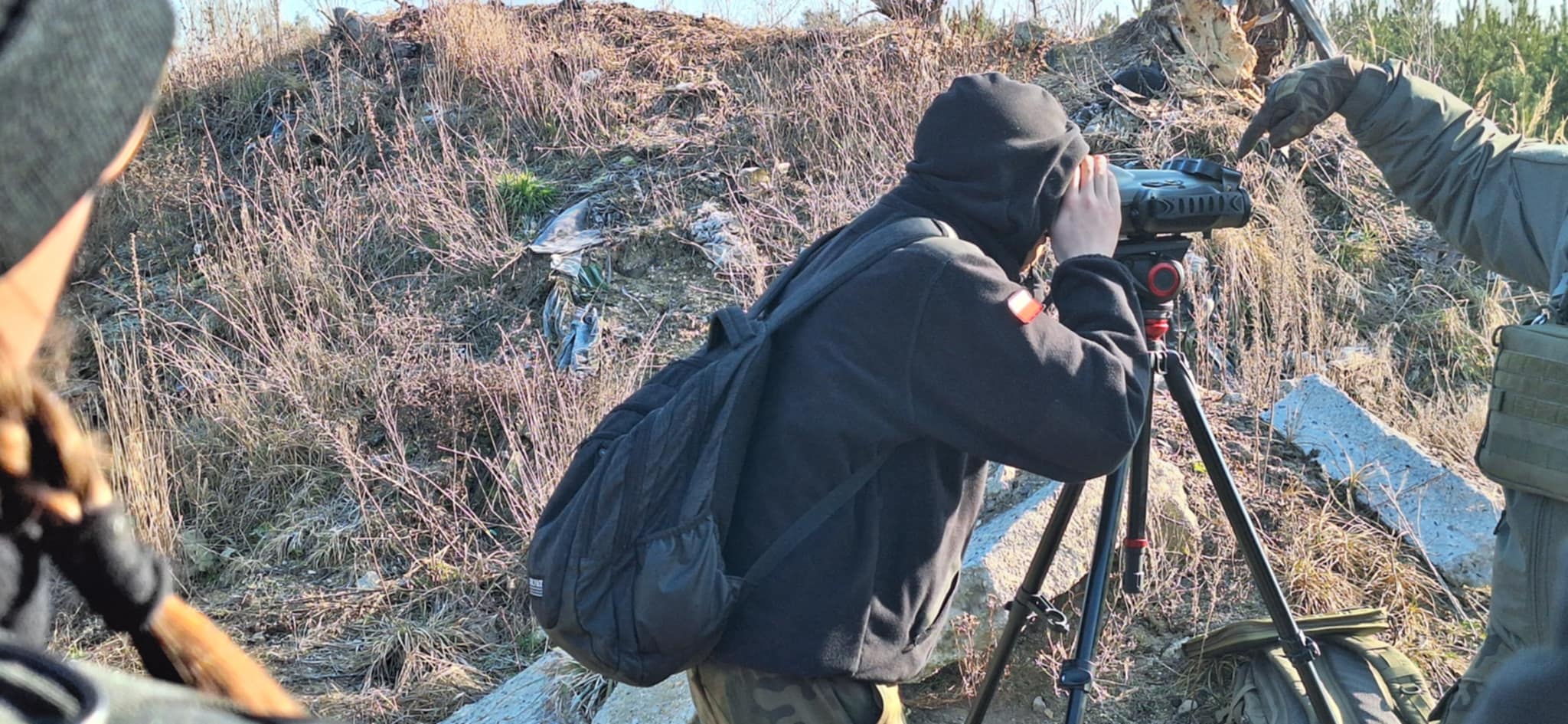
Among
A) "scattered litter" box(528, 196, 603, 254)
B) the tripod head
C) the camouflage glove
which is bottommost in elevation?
"scattered litter" box(528, 196, 603, 254)

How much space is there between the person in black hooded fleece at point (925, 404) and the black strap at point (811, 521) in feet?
0.04

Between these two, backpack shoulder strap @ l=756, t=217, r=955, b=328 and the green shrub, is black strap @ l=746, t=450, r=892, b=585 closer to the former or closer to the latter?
backpack shoulder strap @ l=756, t=217, r=955, b=328

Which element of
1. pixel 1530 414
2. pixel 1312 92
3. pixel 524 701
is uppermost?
pixel 1312 92

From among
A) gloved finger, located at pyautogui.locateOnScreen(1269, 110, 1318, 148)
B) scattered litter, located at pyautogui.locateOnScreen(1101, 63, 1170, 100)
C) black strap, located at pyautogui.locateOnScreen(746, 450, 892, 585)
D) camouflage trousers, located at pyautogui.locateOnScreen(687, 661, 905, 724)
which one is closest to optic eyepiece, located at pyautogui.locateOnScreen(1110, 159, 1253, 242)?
gloved finger, located at pyautogui.locateOnScreen(1269, 110, 1318, 148)

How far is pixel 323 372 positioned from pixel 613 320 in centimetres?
126

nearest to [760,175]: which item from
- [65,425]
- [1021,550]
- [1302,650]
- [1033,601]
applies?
[1021,550]

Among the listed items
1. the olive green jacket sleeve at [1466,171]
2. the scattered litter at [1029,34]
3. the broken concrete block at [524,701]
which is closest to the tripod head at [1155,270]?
the olive green jacket sleeve at [1466,171]

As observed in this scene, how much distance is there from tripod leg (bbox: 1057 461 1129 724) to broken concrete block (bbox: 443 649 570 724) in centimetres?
145

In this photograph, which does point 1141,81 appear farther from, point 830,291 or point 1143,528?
point 830,291

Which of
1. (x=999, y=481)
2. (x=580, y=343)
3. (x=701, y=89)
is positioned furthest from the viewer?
(x=701, y=89)

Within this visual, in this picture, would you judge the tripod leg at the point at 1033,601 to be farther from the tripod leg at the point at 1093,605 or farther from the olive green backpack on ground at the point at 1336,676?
the olive green backpack on ground at the point at 1336,676

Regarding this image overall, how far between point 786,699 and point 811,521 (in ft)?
0.93

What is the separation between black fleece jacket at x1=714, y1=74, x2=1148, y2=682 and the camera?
1616 mm

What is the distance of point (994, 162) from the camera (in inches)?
70.0
